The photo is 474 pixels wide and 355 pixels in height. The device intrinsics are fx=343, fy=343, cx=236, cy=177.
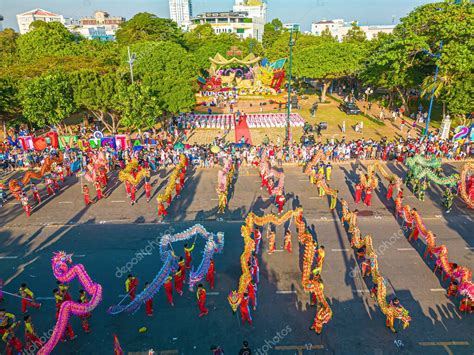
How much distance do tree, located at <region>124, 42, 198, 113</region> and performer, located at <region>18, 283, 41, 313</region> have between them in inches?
859

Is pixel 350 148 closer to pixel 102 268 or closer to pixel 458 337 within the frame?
pixel 458 337

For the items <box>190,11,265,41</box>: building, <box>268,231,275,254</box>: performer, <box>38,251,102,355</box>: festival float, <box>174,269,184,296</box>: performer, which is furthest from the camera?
<box>190,11,265,41</box>: building

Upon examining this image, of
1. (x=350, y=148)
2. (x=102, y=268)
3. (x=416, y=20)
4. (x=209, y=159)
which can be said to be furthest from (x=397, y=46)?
(x=102, y=268)

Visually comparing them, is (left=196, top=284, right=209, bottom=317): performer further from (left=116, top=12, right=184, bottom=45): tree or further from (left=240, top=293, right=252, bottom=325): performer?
(left=116, top=12, right=184, bottom=45): tree

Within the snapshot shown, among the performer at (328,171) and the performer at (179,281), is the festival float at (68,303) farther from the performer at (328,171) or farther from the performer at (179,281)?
the performer at (328,171)

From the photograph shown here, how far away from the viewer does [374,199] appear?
20672 mm

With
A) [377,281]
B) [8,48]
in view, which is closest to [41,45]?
[8,48]

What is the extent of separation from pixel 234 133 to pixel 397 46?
57.6ft

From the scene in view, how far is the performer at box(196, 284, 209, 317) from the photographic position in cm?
1156

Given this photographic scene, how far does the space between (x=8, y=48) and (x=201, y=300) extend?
62109 millimetres

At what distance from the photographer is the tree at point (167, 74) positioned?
31.5m

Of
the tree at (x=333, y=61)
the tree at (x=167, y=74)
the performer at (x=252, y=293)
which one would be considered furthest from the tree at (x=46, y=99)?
the tree at (x=333, y=61)

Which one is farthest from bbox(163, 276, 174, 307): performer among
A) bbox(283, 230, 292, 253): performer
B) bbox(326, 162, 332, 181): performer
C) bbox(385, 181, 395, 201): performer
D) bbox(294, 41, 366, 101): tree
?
bbox(294, 41, 366, 101): tree

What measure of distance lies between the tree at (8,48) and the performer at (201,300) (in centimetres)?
4928
